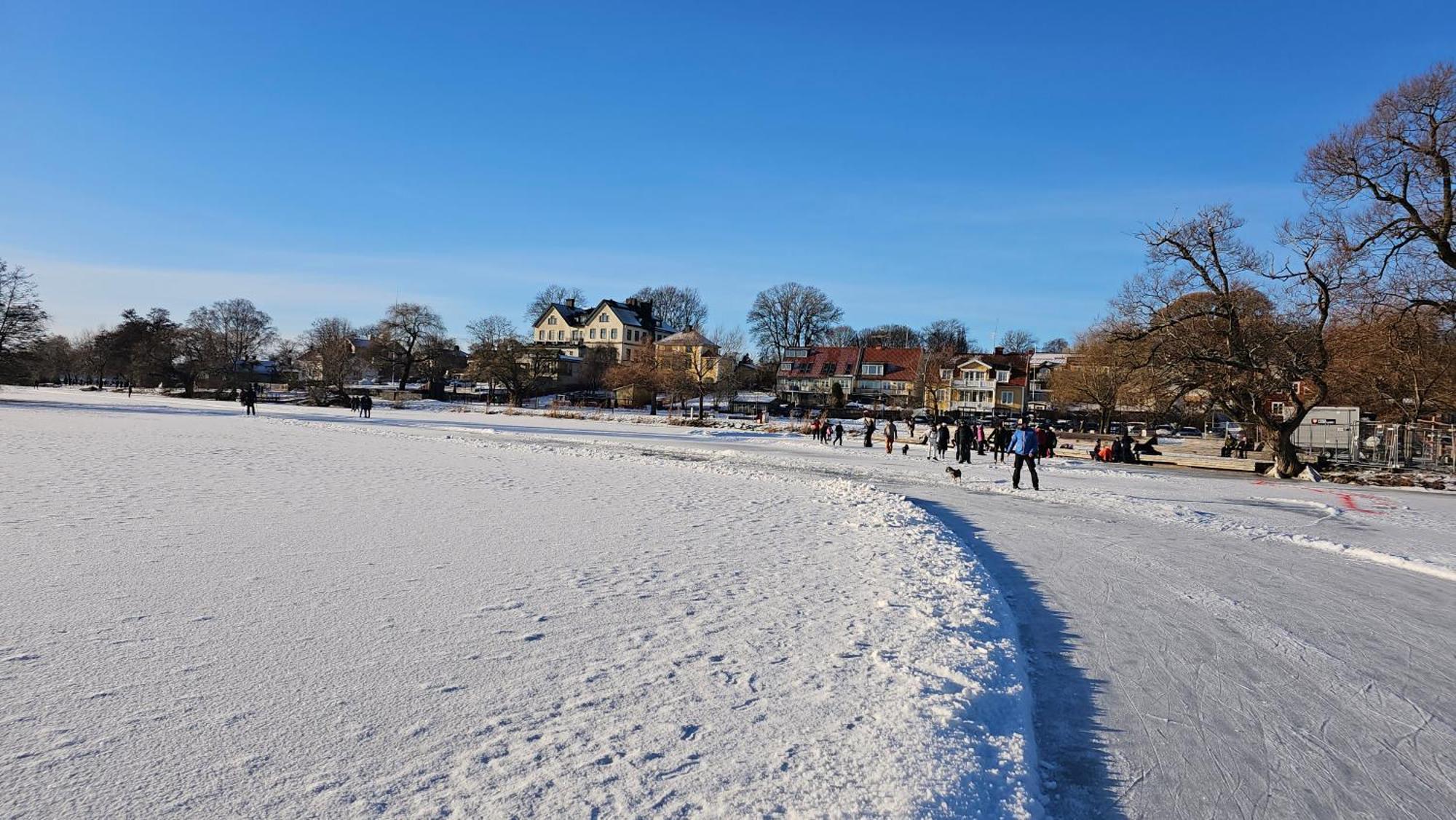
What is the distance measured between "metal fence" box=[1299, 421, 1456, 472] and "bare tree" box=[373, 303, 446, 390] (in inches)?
2666

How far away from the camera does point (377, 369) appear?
3000 inches

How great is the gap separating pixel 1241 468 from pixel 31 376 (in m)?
69.4

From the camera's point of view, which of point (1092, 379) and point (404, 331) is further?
point (404, 331)

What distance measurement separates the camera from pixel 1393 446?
85.1ft

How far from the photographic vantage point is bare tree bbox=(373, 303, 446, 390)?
71.4 meters

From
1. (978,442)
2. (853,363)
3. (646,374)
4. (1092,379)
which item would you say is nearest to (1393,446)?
(978,442)

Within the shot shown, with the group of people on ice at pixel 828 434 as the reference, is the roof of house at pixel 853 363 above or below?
above

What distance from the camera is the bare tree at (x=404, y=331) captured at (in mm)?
71438

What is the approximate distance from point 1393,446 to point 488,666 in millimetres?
32842

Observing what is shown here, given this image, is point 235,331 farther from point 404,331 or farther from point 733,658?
point 733,658

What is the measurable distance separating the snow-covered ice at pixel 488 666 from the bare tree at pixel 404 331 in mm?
65585

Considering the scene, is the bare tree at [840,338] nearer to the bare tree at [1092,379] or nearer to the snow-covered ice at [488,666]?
the bare tree at [1092,379]

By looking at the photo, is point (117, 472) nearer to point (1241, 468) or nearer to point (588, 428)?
point (588, 428)

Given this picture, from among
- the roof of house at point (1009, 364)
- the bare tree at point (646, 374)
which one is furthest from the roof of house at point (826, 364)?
the bare tree at point (646, 374)
